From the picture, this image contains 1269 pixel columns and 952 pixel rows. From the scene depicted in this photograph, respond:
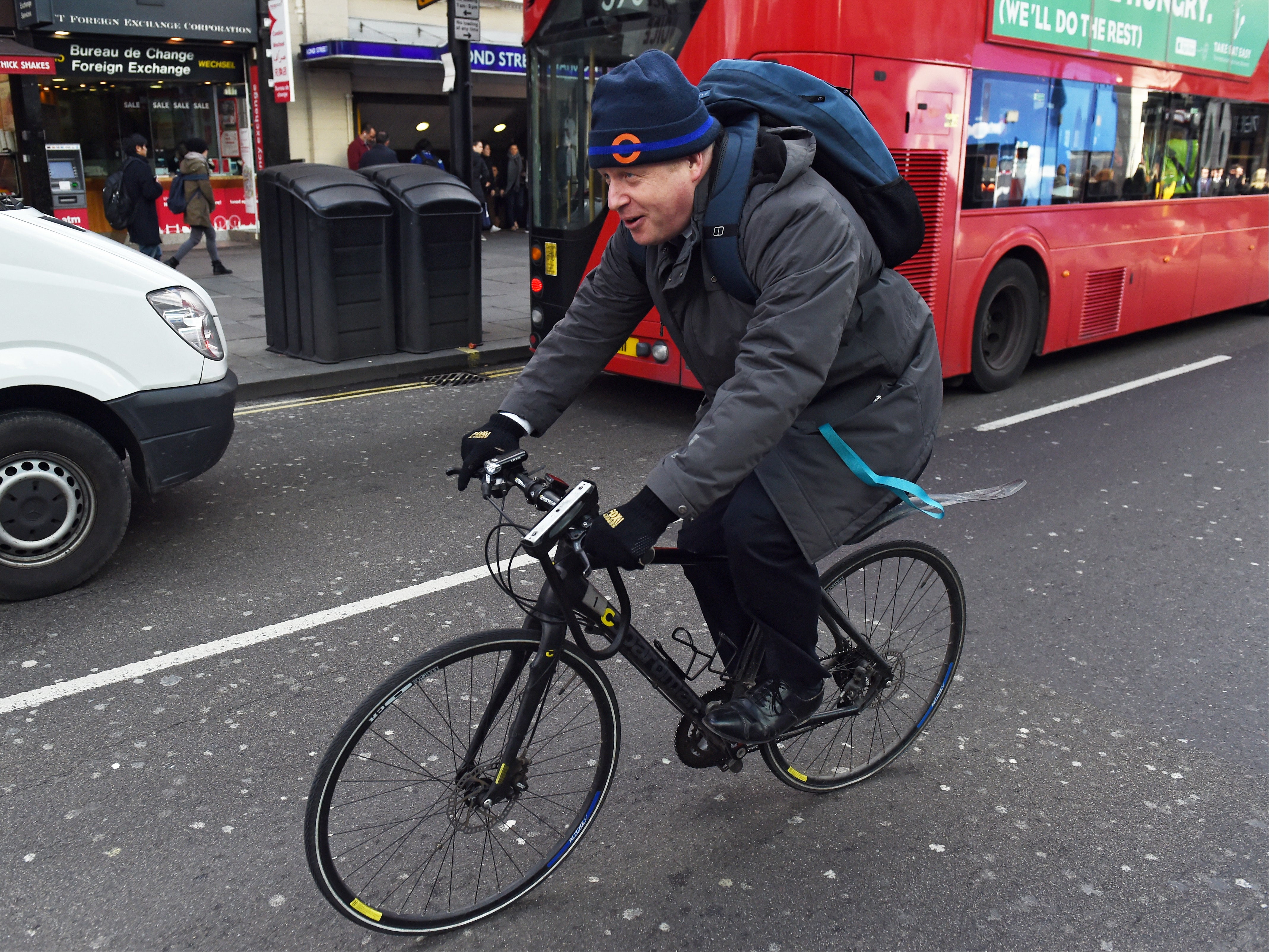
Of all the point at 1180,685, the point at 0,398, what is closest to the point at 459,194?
the point at 0,398

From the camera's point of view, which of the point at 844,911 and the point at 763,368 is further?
the point at 844,911

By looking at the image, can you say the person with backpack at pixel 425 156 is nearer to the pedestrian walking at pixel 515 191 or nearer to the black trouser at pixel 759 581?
the pedestrian walking at pixel 515 191

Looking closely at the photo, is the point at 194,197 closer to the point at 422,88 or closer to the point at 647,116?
the point at 422,88

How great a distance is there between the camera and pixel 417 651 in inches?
161

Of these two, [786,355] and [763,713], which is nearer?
[786,355]

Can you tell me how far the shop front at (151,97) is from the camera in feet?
51.7

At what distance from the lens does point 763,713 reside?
2855mm

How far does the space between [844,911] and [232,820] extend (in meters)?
1.60

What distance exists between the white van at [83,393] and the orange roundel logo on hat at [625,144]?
2940mm

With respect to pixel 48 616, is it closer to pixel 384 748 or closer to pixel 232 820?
pixel 232 820

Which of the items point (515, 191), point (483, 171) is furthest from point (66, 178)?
point (515, 191)

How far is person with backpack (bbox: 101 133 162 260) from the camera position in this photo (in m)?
12.8

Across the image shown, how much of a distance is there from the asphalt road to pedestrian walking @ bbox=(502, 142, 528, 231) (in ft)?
50.1

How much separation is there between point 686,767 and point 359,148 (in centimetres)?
1545
